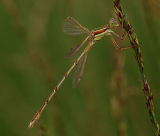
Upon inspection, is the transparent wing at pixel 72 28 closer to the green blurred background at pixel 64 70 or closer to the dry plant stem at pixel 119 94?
the dry plant stem at pixel 119 94

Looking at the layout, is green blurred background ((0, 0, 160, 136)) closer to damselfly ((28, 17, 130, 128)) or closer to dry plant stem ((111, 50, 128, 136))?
dry plant stem ((111, 50, 128, 136))

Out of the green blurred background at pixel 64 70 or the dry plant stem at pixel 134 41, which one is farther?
the green blurred background at pixel 64 70

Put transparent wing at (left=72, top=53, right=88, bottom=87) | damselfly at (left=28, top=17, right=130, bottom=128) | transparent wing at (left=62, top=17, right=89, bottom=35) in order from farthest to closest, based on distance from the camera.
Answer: transparent wing at (left=72, top=53, right=88, bottom=87) < transparent wing at (left=62, top=17, right=89, bottom=35) < damselfly at (left=28, top=17, right=130, bottom=128)

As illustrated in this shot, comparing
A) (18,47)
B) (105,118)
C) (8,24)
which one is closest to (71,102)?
(105,118)

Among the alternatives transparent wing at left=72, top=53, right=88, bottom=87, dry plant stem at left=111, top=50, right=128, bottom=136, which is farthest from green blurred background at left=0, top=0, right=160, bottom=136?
transparent wing at left=72, top=53, right=88, bottom=87

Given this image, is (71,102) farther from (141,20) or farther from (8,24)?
(8,24)

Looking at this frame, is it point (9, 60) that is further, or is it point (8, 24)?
point (8, 24)

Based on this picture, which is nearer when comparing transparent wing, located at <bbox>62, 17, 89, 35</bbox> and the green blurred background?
transparent wing, located at <bbox>62, 17, 89, 35</bbox>

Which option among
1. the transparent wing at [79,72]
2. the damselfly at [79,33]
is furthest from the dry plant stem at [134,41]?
the transparent wing at [79,72]

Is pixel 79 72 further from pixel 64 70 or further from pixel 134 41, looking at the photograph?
pixel 64 70
